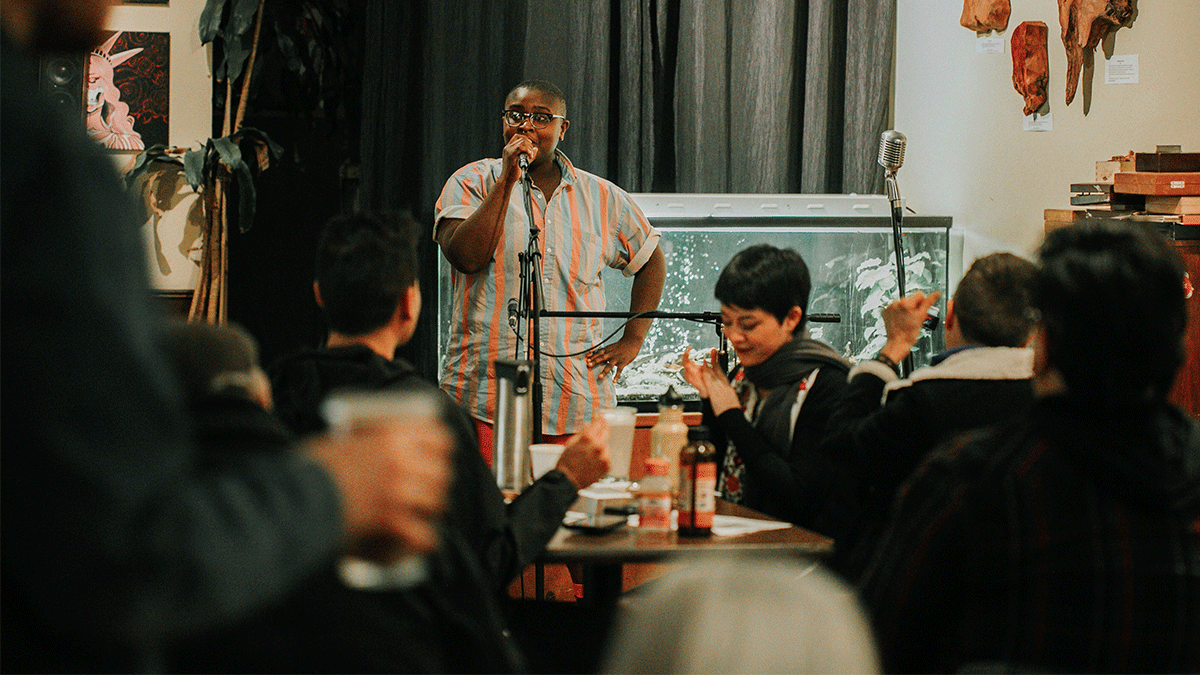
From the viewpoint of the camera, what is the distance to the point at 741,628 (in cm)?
79

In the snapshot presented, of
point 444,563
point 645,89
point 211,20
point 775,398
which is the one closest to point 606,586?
point 775,398

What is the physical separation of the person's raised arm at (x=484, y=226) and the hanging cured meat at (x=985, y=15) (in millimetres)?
1805

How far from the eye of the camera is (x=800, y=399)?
2488mm

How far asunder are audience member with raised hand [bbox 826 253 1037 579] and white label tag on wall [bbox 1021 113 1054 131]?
1698 mm

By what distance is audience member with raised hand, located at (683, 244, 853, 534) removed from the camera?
2.40 metres

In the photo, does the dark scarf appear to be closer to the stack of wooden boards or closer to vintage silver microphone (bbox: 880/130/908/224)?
the stack of wooden boards

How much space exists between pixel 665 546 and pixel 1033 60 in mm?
2543

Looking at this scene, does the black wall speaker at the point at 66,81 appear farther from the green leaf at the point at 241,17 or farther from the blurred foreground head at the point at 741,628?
the blurred foreground head at the point at 741,628

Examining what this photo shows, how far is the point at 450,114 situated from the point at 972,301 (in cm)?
276

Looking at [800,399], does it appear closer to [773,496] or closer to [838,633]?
[773,496]

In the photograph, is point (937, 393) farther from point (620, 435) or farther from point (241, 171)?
point (241, 171)

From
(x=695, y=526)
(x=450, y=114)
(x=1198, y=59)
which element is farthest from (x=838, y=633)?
(x=450, y=114)

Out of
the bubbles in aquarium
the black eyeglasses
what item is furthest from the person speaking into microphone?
the bubbles in aquarium

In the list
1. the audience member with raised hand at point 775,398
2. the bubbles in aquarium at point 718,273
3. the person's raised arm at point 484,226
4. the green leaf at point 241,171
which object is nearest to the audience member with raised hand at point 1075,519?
the audience member with raised hand at point 775,398
